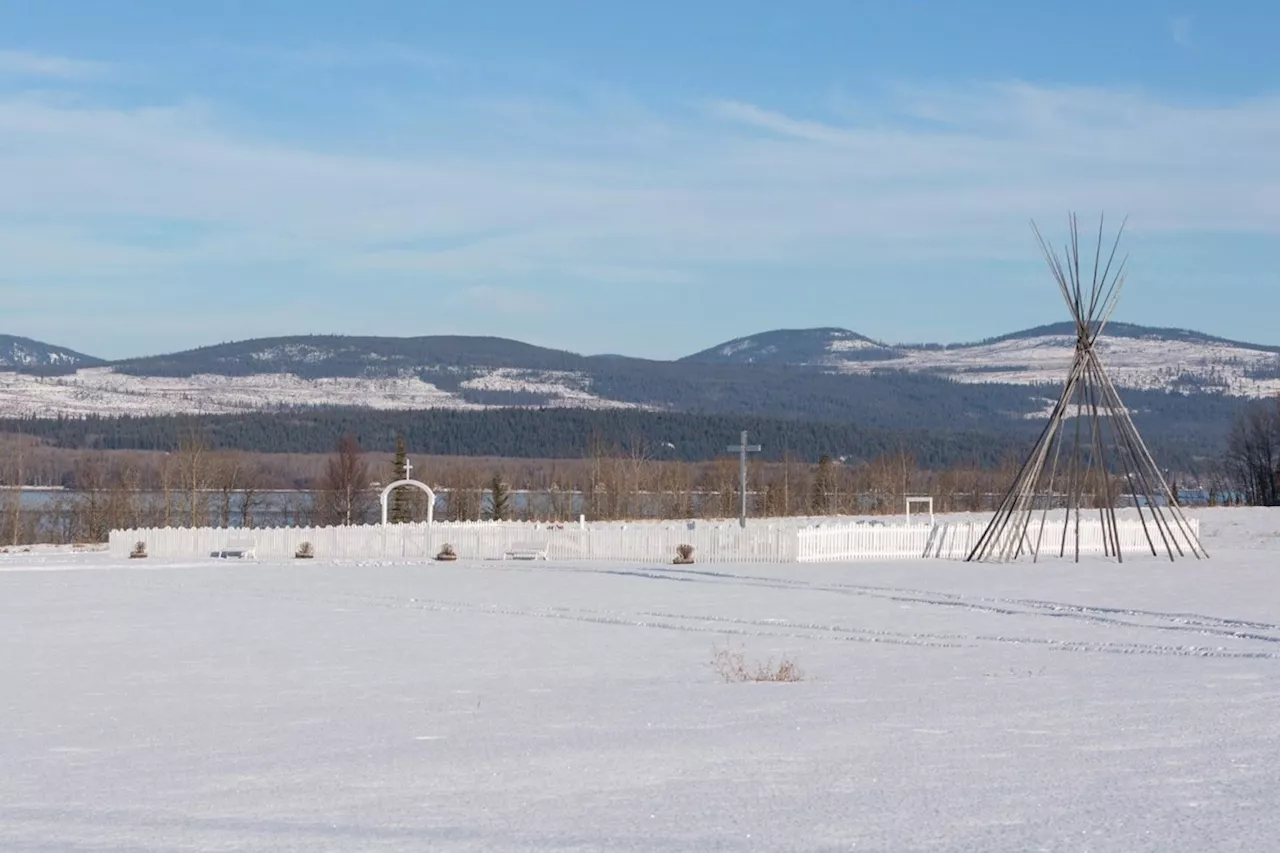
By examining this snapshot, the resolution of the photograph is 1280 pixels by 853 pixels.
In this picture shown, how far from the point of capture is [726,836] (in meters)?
6.75

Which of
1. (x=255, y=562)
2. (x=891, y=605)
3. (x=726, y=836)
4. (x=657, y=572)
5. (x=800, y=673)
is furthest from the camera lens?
(x=255, y=562)

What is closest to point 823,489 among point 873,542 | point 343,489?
point 343,489

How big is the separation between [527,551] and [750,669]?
69.3 feet

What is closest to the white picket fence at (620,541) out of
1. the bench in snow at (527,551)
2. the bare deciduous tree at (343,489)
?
the bench in snow at (527,551)

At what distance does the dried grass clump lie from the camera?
12.5 m

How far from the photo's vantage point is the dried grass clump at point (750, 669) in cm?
1248

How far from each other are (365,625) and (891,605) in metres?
6.83

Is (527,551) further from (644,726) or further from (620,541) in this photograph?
(644,726)

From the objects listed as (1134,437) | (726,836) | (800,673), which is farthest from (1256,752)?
(1134,437)

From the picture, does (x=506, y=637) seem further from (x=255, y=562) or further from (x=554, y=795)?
(x=255, y=562)

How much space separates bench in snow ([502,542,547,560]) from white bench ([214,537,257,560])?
18.8 ft

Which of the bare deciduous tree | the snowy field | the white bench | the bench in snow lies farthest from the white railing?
the bare deciduous tree

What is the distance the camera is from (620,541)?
33.6 meters

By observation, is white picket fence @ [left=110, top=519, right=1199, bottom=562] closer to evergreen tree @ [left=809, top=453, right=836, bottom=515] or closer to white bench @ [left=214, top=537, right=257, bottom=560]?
white bench @ [left=214, top=537, right=257, bottom=560]
